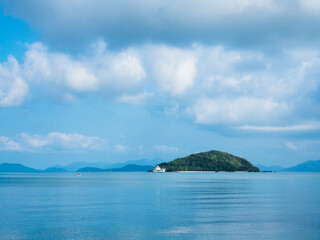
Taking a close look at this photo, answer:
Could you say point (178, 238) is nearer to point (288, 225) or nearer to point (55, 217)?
point (288, 225)

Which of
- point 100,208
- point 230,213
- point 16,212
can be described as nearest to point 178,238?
point 230,213

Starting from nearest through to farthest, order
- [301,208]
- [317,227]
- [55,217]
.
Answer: [317,227] → [55,217] → [301,208]

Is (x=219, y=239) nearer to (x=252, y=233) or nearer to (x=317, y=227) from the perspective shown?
(x=252, y=233)

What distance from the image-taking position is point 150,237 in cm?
4269

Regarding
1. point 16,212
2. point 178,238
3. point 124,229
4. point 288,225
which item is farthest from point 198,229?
point 16,212

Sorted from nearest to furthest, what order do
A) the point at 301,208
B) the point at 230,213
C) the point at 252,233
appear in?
1. the point at 252,233
2. the point at 230,213
3. the point at 301,208

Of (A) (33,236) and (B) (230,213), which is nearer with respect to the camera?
(A) (33,236)

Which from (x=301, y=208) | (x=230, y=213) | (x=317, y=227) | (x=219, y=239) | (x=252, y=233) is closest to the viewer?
(x=219, y=239)

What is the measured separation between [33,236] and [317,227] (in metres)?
36.0

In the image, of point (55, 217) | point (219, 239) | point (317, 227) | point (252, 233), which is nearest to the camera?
point (219, 239)

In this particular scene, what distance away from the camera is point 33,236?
43.6 meters

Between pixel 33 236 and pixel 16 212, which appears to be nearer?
pixel 33 236

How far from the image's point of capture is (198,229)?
47.7 metres

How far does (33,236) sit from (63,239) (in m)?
4.34
